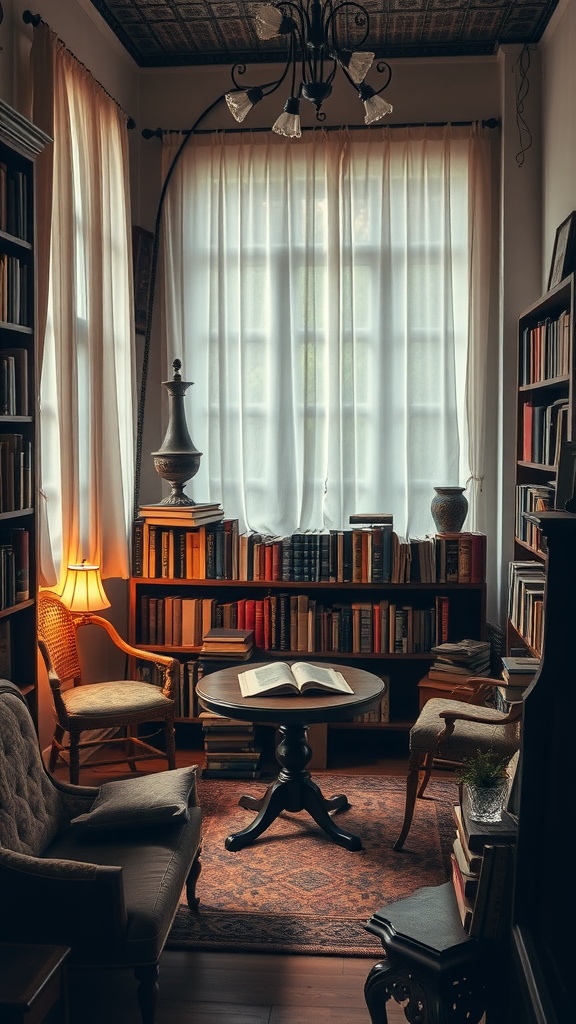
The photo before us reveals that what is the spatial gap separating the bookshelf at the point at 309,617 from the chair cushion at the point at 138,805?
1.88 m

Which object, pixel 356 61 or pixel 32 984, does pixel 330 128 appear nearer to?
pixel 356 61

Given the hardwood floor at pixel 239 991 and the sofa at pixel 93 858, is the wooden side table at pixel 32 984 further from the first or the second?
the hardwood floor at pixel 239 991

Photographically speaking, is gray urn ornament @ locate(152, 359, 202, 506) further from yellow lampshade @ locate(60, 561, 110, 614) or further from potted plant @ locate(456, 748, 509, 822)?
potted plant @ locate(456, 748, 509, 822)

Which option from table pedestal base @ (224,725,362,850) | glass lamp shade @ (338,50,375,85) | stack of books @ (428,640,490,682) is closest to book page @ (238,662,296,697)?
table pedestal base @ (224,725,362,850)

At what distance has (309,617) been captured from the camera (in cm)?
488

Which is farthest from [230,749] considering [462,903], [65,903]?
[462,903]

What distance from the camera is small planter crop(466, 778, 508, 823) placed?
2.39m

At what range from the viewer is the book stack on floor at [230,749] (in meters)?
4.54

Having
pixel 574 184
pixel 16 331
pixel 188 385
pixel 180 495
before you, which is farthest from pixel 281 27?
pixel 180 495

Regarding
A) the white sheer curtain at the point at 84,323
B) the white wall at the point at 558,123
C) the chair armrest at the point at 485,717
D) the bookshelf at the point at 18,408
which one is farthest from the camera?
the white wall at the point at 558,123

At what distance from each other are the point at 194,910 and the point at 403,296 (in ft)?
11.1

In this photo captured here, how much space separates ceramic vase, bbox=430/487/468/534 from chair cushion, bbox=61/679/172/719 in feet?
5.48

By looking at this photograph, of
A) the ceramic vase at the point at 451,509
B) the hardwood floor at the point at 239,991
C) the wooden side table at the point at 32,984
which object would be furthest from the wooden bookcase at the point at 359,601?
the wooden side table at the point at 32,984

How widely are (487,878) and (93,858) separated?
1118 mm
